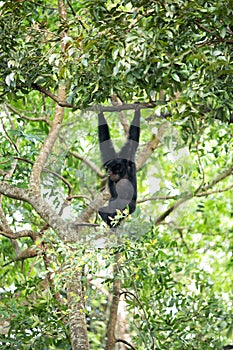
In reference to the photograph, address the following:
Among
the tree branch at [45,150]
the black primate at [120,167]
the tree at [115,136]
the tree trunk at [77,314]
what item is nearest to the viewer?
the tree at [115,136]

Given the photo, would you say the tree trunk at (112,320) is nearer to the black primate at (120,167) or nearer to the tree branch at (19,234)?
the tree branch at (19,234)

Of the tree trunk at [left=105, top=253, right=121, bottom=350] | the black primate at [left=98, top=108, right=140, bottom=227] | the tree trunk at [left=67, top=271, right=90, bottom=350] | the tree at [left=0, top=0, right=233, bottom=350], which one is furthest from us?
the tree trunk at [left=105, top=253, right=121, bottom=350]

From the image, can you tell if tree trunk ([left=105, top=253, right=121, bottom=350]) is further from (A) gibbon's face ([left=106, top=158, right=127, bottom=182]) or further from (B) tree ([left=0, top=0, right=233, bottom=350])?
(A) gibbon's face ([left=106, top=158, right=127, bottom=182])

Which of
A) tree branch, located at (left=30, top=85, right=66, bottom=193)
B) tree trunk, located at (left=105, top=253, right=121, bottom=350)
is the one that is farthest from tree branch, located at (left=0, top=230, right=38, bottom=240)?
tree trunk, located at (left=105, top=253, right=121, bottom=350)

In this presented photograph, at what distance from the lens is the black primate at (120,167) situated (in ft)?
9.07

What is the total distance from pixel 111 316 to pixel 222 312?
0.63m

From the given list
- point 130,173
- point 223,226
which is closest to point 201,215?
point 223,226

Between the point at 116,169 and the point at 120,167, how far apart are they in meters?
0.03

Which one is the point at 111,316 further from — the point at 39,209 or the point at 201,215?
the point at 201,215

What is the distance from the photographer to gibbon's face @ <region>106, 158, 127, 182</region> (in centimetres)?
278

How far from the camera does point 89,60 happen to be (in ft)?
8.98

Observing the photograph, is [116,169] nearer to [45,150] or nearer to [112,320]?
[45,150]

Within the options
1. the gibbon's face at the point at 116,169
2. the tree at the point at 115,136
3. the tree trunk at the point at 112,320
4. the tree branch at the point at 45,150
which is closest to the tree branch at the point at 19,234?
the tree at the point at 115,136

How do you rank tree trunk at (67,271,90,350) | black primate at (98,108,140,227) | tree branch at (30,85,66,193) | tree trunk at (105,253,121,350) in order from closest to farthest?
black primate at (98,108,140,227) → tree trunk at (67,271,90,350) → tree branch at (30,85,66,193) → tree trunk at (105,253,121,350)
